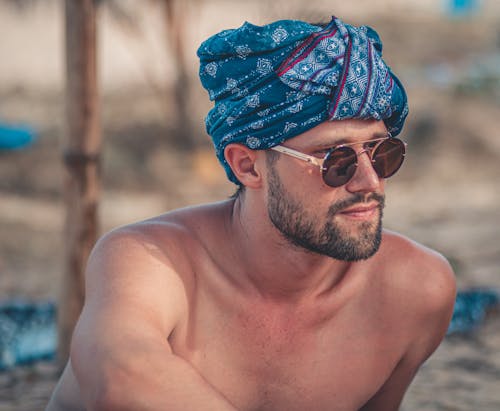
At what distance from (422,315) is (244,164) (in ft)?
2.37

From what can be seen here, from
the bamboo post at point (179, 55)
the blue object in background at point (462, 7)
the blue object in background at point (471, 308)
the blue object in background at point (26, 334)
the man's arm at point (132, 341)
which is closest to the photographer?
the man's arm at point (132, 341)

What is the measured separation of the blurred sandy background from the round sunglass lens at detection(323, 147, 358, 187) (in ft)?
2.02

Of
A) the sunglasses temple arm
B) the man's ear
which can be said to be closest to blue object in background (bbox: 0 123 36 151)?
the man's ear

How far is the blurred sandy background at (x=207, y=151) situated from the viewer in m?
4.46

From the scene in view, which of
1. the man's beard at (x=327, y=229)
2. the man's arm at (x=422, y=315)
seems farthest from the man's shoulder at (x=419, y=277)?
the man's beard at (x=327, y=229)

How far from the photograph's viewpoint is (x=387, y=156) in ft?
7.48

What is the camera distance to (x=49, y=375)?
4.24 meters

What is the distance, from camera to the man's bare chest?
7.88 ft

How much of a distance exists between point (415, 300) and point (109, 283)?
95 centimetres

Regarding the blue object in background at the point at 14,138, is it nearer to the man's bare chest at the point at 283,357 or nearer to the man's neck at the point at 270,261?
the man's neck at the point at 270,261

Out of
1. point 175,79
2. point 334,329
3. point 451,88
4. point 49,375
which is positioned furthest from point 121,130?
point 334,329

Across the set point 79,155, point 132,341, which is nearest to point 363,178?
point 132,341

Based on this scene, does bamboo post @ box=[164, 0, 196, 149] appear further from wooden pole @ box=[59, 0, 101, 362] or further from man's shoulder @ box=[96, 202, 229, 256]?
man's shoulder @ box=[96, 202, 229, 256]

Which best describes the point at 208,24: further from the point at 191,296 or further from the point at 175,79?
the point at 191,296
